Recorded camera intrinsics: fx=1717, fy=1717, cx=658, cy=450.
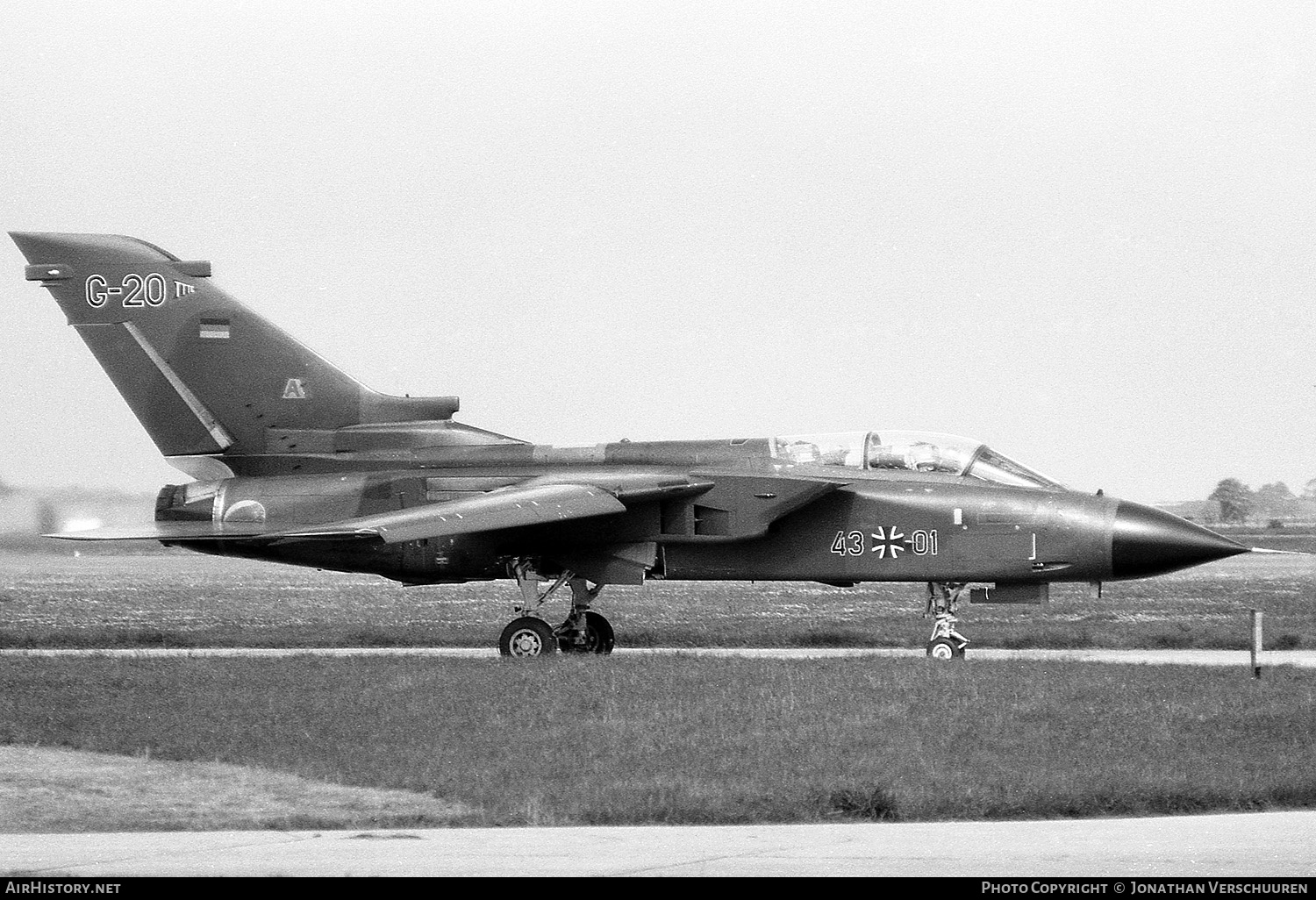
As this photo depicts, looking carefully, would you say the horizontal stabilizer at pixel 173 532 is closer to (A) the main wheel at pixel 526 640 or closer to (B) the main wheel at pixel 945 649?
(A) the main wheel at pixel 526 640

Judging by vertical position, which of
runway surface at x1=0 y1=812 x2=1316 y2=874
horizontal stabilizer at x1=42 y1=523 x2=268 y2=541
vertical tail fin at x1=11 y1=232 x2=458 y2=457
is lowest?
runway surface at x1=0 y1=812 x2=1316 y2=874

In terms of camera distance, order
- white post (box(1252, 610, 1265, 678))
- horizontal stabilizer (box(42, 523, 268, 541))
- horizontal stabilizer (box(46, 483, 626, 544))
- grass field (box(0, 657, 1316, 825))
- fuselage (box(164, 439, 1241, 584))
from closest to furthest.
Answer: grass field (box(0, 657, 1316, 825)), white post (box(1252, 610, 1265, 678)), horizontal stabilizer (box(46, 483, 626, 544)), fuselage (box(164, 439, 1241, 584)), horizontal stabilizer (box(42, 523, 268, 541))

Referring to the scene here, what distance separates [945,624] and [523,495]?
15.9ft

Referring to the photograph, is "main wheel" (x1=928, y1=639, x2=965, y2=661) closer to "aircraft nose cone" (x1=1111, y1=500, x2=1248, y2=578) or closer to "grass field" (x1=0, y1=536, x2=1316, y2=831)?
"grass field" (x1=0, y1=536, x2=1316, y2=831)

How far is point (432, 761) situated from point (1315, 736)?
262 inches

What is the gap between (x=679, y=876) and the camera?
792cm

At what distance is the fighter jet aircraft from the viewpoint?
18562 millimetres

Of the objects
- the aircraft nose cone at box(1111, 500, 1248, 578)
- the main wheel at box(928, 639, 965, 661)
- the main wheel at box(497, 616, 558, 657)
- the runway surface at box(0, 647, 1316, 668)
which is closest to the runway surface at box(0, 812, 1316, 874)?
the aircraft nose cone at box(1111, 500, 1248, 578)

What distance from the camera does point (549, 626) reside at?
19547 mm

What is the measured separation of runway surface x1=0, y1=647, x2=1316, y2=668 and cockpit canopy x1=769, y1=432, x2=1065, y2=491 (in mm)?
2079

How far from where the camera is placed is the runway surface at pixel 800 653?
19.3 m

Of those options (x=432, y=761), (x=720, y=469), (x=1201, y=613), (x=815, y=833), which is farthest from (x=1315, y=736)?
(x=1201, y=613)

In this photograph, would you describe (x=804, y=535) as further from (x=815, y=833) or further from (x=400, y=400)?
(x=815, y=833)

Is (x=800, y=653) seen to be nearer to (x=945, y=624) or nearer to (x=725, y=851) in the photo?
(x=945, y=624)
